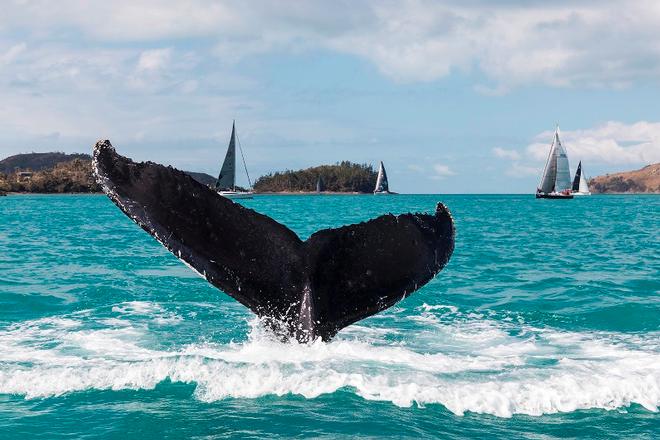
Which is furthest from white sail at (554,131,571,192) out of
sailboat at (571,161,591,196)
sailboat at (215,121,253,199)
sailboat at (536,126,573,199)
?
sailboat at (215,121,253,199)

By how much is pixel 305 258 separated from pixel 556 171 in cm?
11124

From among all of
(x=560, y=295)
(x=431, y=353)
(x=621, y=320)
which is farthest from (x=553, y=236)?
(x=431, y=353)

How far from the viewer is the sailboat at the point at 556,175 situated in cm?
11106

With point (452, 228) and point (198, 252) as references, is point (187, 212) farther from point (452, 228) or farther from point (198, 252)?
point (452, 228)

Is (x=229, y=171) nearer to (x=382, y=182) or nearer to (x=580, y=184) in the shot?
(x=580, y=184)

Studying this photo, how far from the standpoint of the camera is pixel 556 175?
113000 mm

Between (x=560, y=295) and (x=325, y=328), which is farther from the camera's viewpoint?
(x=560, y=295)

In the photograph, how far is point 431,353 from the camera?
9.08 metres

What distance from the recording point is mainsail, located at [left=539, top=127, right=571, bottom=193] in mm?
111062

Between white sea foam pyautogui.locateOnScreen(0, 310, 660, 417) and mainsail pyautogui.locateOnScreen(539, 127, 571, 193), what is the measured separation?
105657 mm

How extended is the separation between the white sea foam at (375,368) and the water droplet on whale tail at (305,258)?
2.10 feet

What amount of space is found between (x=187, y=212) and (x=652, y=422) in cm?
476

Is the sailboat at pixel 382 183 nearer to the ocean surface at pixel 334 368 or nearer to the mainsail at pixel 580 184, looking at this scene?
the mainsail at pixel 580 184

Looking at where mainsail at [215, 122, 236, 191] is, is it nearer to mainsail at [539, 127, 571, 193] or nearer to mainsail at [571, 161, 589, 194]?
mainsail at [539, 127, 571, 193]
